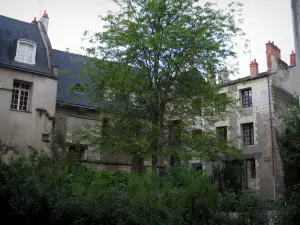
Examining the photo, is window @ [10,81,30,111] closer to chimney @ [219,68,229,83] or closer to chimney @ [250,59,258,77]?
chimney @ [219,68,229,83]

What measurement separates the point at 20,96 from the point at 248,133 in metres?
14.7

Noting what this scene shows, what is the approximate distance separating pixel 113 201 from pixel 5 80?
1293cm

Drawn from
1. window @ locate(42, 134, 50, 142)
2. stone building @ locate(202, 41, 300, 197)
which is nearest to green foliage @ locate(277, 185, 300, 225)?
window @ locate(42, 134, 50, 142)

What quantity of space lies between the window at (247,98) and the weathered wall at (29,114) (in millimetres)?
12740

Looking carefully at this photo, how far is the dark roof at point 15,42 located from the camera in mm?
18828

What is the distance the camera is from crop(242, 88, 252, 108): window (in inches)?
941

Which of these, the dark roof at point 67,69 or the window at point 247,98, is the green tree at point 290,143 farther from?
the dark roof at point 67,69

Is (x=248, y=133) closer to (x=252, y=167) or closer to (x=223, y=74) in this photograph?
(x=252, y=167)

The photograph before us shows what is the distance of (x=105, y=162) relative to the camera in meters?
21.6

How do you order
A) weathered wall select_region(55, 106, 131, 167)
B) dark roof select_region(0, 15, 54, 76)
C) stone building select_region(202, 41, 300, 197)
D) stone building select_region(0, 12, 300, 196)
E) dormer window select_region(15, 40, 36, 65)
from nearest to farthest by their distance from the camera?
stone building select_region(0, 12, 300, 196)
dark roof select_region(0, 15, 54, 76)
dormer window select_region(15, 40, 36, 65)
weathered wall select_region(55, 106, 131, 167)
stone building select_region(202, 41, 300, 197)

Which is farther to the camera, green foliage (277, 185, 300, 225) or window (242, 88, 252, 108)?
window (242, 88, 252, 108)

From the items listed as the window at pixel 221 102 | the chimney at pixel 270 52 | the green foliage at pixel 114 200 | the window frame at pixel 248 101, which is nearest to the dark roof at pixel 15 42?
the green foliage at pixel 114 200

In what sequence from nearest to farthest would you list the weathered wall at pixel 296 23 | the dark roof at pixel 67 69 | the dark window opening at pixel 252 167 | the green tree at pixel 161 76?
the weathered wall at pixel 296 23
the green tree at pixel 161 76
the dark roof at pixel 67 69
the dark window opening at pixel 252 167

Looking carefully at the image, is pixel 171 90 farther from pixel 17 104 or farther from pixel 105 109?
pixel 17 104
